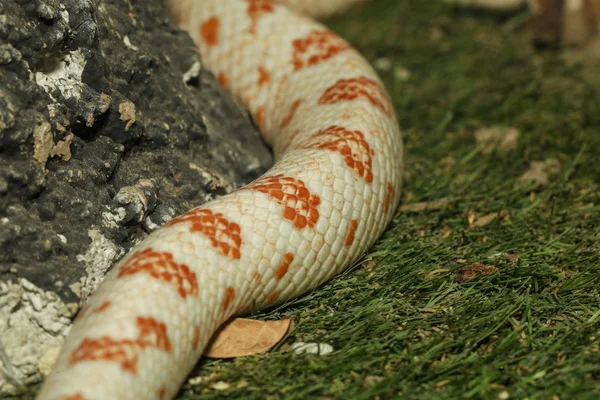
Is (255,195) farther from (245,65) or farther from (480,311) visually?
(245,65)

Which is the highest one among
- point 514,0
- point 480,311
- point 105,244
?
point 514,0

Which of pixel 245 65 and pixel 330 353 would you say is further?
pixel 245 65

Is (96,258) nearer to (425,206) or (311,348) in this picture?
(311,348)

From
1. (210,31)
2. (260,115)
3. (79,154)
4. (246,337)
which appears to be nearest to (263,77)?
(260,115)

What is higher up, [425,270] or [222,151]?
[222,151]

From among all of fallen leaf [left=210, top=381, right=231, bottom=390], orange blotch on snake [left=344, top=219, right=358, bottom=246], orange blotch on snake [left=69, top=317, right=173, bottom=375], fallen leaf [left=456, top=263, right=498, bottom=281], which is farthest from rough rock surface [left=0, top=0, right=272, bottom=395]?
fallen leaf [left=456, top=263, right=498, bottom=281]

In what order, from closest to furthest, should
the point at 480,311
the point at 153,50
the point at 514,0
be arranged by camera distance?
the point at 480,311, the point at 153,50, the point at 514,0

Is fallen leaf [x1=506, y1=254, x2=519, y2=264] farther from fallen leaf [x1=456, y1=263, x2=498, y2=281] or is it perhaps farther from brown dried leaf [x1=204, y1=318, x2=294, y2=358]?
brown dried leaf [x1=204, y1=318, x2=294, y2=358]

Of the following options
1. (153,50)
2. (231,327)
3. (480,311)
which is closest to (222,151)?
(153,50)

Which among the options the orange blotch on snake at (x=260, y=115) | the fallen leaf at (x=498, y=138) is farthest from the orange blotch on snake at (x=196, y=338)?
the fallen leaf at (x=498, y=138)

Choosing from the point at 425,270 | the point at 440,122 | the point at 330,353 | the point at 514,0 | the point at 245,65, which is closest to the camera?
the point at 330,353
